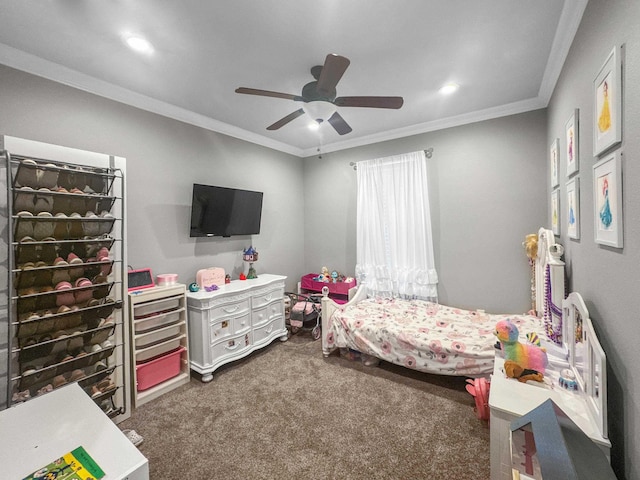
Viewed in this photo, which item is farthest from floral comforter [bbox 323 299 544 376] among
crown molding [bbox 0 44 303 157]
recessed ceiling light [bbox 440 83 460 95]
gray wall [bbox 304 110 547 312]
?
crown molding [bbox 0 44 303 157]

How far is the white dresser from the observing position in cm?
259

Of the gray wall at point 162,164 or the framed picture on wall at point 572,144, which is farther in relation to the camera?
the gray wall at point 162,164

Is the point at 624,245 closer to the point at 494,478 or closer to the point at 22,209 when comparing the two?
the point at 494,478

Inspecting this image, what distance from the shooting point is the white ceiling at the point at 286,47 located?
1600 millimetres

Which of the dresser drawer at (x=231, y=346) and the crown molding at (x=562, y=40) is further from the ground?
the crown molding at (x=562, y=40)

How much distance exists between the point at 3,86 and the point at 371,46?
2.58 m

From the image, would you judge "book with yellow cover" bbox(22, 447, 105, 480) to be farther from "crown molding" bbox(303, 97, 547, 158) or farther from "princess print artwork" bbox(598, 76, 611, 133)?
"crown molding" bbox(303, 97, 547, 158)

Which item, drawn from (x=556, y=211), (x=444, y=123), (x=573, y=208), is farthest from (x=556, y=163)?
Result: (x=444, y=123)

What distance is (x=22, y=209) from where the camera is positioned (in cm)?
171

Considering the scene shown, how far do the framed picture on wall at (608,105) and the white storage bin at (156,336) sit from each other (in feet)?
10.1

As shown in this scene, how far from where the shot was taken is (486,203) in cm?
309

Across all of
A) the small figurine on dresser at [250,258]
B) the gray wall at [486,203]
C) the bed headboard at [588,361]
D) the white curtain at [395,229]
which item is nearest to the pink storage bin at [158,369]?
the small figurine on dresser at [250,258]

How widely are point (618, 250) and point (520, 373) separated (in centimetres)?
79

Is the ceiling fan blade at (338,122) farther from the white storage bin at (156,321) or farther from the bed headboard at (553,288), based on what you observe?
the white storage bin at (156,321)
